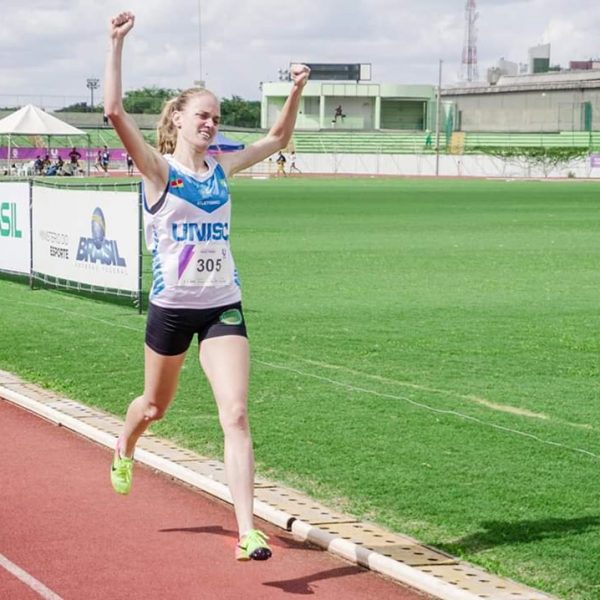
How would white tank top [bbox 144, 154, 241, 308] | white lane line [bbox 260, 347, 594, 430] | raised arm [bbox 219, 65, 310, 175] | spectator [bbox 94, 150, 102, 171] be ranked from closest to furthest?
white tank top [bbox 144, 154, 241, 308], raised arm [bbox 219, 65, 310, 175], white lane line [bbox 260, 347, 594, 430], spectator [bbox 94, 150, 102, 171]

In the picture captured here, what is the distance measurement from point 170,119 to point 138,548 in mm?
2058

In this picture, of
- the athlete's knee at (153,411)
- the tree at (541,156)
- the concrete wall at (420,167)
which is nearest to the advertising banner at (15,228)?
the athlete's knee at (153,411)

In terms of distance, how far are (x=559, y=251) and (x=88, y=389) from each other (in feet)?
57.4

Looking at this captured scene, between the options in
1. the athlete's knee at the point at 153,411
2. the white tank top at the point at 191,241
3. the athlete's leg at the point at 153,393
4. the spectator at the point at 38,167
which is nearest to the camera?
the white tank top at the point at 191,241

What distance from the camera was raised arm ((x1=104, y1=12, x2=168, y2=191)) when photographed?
6379mm

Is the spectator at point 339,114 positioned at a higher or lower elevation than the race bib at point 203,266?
higher

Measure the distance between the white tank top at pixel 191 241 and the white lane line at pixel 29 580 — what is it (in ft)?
4.55

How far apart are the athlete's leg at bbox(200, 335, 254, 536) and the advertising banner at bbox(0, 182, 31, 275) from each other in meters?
13.8

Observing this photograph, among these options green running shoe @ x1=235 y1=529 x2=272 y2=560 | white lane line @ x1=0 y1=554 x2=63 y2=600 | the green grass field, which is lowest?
the green grass field

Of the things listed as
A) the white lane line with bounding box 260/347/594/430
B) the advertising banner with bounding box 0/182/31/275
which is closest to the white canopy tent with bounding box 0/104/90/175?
the advertising banner with bounding box 0/182/31/275

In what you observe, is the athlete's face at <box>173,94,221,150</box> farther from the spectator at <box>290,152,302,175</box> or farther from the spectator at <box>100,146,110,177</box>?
the spectator at <box>290,152,302,175</box>

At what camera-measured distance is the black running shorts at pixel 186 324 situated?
668cm

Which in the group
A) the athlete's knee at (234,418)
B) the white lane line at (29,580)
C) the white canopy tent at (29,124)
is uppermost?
the white canopy tent at (29,124)

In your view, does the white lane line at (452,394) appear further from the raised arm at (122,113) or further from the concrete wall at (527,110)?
the concrete wall at (527,110)
